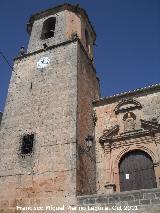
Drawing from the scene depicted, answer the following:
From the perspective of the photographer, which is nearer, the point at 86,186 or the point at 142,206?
the point at 142,206

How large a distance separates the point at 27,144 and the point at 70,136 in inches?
71.6

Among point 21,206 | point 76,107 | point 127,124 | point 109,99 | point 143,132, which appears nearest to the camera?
point 21,206

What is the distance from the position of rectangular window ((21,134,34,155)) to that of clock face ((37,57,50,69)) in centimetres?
357

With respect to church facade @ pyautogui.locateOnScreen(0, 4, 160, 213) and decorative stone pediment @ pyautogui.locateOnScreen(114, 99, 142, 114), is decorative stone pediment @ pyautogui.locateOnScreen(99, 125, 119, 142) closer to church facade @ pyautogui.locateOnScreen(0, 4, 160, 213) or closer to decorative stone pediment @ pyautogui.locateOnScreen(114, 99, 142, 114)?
church facade @ pyautogui.locateOnScreen(0, 4, 160, 213)

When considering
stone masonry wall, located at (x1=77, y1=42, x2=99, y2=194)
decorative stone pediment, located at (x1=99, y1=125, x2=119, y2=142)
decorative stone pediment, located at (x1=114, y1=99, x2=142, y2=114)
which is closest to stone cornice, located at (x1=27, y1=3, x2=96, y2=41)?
stone masonry wall, located at (x1=77, y1=42, x2=99, y2=194)

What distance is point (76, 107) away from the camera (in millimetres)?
10383

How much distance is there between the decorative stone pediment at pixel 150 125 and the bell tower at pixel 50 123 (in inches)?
86.1

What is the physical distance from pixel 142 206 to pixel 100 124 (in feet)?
16.6

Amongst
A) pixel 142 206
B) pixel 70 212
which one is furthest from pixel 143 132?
pixel 70 212

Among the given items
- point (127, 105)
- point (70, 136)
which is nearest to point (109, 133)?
point (127, 105)

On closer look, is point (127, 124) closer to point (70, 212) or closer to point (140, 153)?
point (140, 153)

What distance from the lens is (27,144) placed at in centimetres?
1038

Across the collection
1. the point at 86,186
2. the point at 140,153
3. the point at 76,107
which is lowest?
the point at 86,186

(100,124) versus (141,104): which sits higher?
(141,104)
